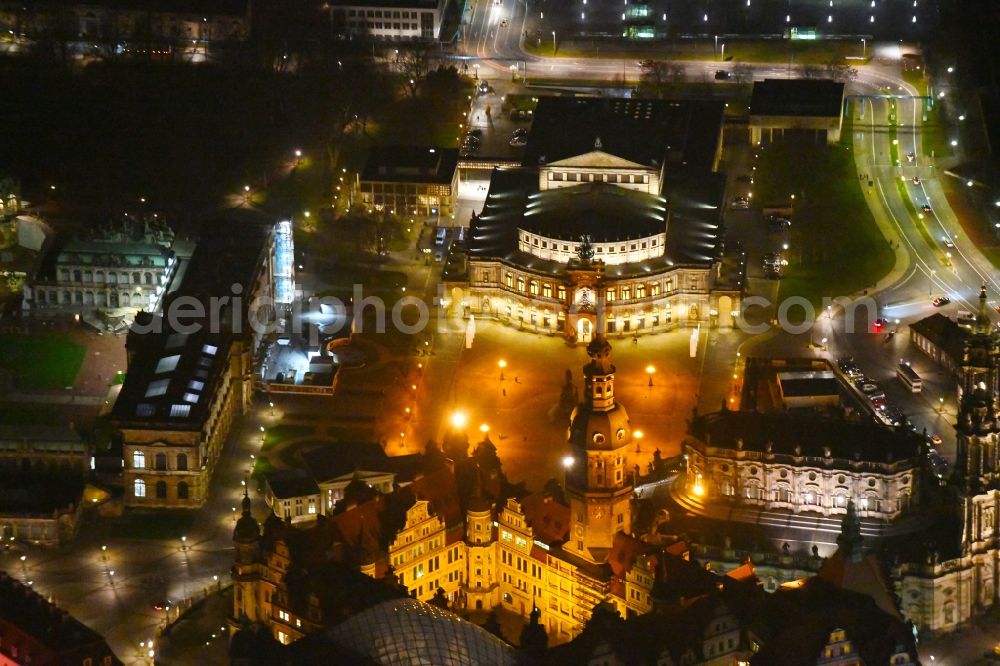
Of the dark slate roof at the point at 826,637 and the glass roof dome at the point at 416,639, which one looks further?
the dark slate roof at the point at 826,637

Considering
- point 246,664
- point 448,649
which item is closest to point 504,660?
point 448,649

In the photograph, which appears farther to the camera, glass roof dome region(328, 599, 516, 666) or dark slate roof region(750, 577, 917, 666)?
dark slate roof region(750, 577, 917, 666)

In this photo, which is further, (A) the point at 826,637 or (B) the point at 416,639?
(A) the point at 826,637

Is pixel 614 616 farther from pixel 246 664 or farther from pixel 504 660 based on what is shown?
pixel 246 664

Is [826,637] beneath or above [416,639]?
above

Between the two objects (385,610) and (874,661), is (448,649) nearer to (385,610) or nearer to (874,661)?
(385,610)

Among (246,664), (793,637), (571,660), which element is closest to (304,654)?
(246,664)
